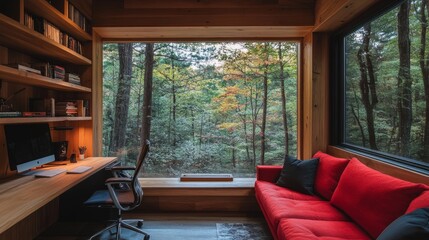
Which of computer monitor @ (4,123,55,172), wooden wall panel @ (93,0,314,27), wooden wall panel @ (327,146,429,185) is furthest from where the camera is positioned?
wooden wall panel @ (93,0,314,27)

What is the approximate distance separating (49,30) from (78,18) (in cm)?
52

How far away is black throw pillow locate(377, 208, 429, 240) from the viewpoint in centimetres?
103

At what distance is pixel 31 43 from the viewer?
2.15 m

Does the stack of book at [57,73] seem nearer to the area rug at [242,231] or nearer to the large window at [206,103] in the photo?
the large window at [206,103]

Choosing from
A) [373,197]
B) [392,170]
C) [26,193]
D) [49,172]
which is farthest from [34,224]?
→ [392,170]

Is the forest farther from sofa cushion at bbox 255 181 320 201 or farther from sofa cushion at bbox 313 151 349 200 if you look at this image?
sofa cushion at bbox 255 181 320 201

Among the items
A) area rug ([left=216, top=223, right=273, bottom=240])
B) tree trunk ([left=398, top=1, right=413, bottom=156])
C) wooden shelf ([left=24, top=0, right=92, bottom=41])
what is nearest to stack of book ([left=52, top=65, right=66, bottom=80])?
wooden shelf ([left=24, top=0, right=92, bottom=41])

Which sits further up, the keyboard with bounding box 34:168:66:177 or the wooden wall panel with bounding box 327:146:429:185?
the wooden wall panel with bounding box 327:146:429:185

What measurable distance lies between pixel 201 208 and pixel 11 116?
7.03ft

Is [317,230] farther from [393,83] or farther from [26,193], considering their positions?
[26,193]

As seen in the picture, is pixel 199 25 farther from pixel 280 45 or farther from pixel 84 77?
pixel 84 77

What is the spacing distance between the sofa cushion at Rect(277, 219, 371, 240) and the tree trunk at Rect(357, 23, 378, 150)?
1.00 metres

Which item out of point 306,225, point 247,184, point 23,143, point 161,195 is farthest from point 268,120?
point 23,143

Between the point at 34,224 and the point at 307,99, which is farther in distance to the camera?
the point at 307,99
